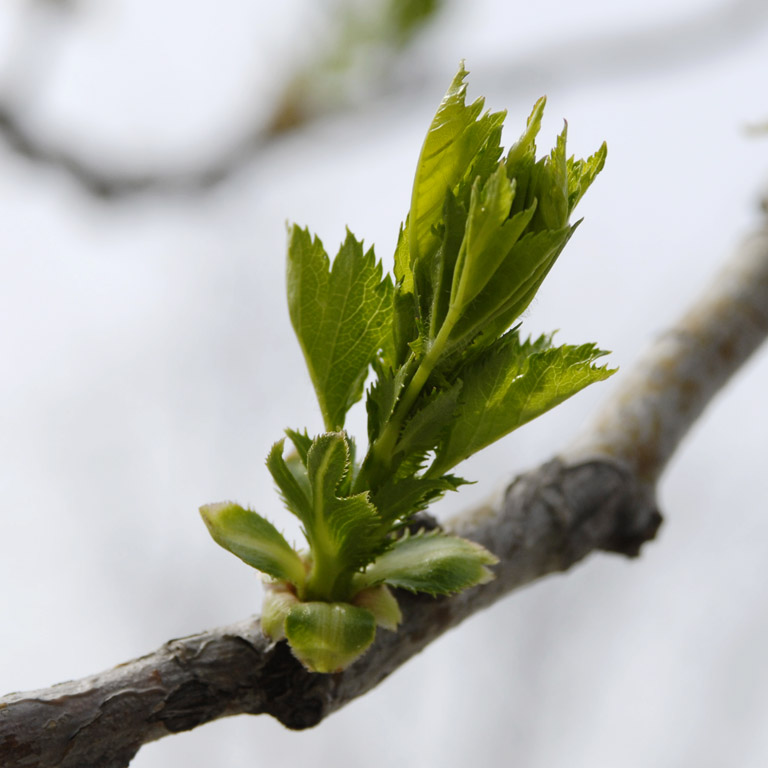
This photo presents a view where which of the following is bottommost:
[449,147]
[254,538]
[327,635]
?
[327,635]

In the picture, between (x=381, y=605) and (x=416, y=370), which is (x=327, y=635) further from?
(x=416, y=370)

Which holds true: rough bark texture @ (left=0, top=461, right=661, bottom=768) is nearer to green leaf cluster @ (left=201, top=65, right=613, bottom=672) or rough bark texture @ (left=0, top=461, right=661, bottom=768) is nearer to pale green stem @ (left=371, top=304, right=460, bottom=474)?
green leaf cluster @ (left=201, top=65, right=613, bottom=672)

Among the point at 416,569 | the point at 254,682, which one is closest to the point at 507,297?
the point at 416,569

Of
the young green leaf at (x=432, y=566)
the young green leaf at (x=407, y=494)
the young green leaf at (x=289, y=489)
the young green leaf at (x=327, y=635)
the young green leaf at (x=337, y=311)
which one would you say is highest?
the young green leaf at (x=337, y=311)

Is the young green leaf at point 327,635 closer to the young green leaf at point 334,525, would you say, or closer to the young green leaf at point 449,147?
the young green leaf at point 334,525

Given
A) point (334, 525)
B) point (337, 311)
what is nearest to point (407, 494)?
point (334, 525)

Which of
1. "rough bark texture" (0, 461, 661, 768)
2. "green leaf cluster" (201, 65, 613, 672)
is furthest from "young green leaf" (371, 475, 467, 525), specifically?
"rough bark texture" (0, 461, 661, 768)

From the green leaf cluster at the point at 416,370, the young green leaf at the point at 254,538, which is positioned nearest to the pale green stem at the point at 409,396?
the green leaf cluster at the point at 416,370
